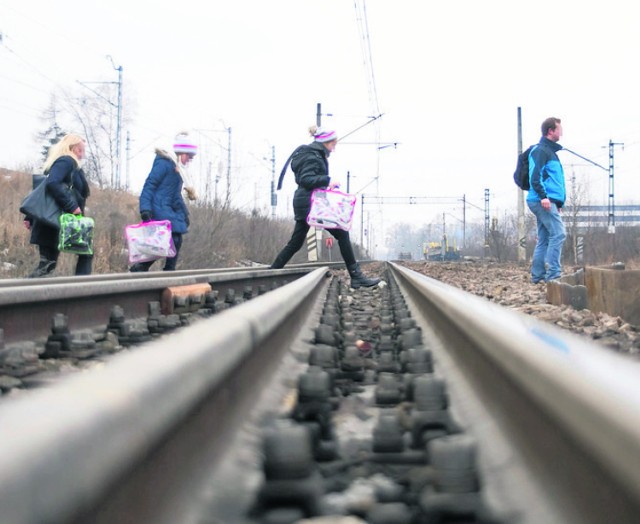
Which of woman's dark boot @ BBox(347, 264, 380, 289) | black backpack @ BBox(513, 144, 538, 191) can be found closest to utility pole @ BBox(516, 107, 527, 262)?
black backpack @ BBox(513, 144, 538, 191)

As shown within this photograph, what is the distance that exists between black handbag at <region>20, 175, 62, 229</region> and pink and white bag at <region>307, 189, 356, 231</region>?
286 cm

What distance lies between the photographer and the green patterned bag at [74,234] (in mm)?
6523

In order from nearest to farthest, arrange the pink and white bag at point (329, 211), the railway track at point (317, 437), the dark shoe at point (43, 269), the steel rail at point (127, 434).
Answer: the steel rail at point (127, 434) → the railway track at point (317, 437) → the dark shoe at point (43, 269) → the pink and white bag at point (329, 211)

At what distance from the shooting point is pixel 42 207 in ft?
21.7

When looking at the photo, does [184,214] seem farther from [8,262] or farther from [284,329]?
[284,329]

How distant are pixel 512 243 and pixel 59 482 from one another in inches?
1685

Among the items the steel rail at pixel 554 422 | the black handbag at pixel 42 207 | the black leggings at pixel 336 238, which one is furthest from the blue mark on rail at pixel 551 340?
the black leggings at pixel 336 238

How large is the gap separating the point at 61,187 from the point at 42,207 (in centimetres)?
26

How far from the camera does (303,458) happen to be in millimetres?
1329

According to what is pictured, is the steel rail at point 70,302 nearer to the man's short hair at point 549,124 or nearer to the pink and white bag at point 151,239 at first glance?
the pink and white bag at point 151,239

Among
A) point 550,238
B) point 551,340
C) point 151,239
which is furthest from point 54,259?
point 551,340

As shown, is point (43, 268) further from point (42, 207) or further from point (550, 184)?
point (550, 184)

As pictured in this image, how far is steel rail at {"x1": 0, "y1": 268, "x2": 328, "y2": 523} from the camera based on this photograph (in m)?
0.64

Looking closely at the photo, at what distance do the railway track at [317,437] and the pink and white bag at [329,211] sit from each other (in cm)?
557
